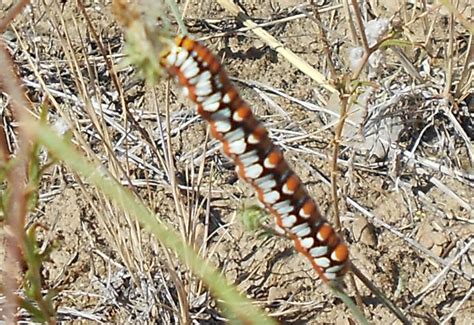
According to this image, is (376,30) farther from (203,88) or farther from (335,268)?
(203,88)

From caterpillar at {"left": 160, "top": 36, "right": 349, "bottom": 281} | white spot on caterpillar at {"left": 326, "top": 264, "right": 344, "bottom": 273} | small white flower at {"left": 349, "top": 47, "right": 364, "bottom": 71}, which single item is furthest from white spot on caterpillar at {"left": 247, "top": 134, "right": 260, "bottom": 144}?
small white flower at {"left": 349, "top": 47, "right": 364, "bottom": 71}

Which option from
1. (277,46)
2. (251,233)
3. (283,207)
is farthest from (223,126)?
(277,46)

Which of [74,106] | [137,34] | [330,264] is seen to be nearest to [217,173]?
[74,106]

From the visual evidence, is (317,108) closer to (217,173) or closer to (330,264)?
(217,173)

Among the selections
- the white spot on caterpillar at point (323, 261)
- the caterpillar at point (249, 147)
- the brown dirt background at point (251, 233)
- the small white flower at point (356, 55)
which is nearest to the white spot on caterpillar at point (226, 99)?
the caterpillar at point (249, 147)

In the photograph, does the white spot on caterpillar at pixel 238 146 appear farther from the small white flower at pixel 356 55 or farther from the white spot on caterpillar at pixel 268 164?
the small white flower at pixel 356 55

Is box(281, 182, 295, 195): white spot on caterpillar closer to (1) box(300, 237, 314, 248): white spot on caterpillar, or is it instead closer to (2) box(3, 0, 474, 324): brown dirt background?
(1) box(300, 237, 314, 248): white spot on caterpillar

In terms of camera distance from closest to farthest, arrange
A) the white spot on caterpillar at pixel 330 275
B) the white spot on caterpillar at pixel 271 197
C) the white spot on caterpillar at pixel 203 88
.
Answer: the white spot on caterpillar at pixel 203 88 < the white spot on caterpillar at pixel 271 197 < the white spot on caterpillar at pixel 330 275
